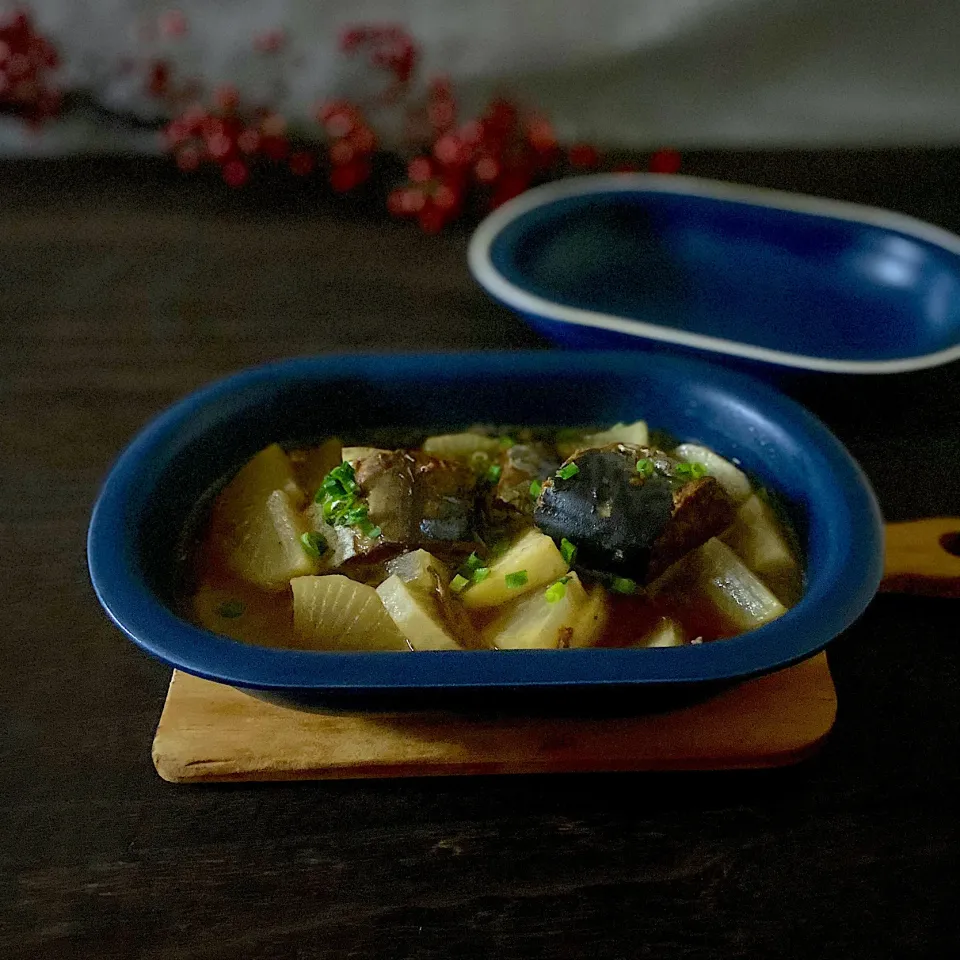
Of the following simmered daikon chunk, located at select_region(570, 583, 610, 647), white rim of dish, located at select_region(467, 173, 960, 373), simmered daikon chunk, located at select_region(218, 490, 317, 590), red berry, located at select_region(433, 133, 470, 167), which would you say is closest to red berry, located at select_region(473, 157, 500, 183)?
red berry, located at select_region(433, 133, 470, 167)

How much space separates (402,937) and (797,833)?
15.8 inches

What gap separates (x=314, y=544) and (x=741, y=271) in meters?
1.06

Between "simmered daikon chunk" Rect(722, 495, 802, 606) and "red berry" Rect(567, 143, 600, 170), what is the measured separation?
4.27 feet

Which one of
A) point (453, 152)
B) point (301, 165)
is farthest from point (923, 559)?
point (301, 165)

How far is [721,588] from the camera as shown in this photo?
1067 mm

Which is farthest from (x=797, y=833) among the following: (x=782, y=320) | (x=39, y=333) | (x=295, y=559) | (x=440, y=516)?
(x=39, y=333)

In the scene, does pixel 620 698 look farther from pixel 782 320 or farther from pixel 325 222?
pixel 325 222

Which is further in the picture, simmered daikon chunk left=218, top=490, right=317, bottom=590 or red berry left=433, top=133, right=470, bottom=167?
red berry left=433, top=133, right=470, bottom=167

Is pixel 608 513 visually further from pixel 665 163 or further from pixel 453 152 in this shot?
pixel 665 163

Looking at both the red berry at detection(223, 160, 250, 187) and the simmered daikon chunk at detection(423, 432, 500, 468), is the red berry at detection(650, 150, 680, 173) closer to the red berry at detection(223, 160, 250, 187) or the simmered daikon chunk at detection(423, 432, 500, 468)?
the red berry at detection(223, 160, 250, 187)

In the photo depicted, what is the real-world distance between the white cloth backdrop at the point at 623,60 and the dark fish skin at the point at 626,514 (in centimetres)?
162

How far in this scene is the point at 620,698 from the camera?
2.92 feet

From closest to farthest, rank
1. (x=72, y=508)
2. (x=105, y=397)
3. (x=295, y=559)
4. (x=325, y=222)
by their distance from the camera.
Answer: (x=295, y=559), (x=72, y=508), (x=105, y=397), (x=325, y=222)

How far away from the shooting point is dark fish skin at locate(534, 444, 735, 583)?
40.3 inches
